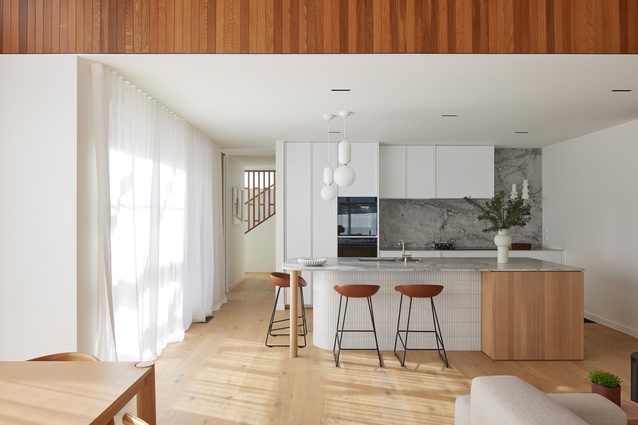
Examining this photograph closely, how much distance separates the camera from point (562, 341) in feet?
15.8

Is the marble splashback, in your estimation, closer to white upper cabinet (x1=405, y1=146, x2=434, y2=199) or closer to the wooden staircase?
white upper cabinet (x1=405, y1=146, x2=434, y2=199)

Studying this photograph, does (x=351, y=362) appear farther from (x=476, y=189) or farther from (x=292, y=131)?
(x=476, y=189)

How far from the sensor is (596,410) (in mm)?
2104

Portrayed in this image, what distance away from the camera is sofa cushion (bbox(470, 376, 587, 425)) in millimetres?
1670

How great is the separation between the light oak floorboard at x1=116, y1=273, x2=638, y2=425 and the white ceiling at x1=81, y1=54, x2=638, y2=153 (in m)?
2.54

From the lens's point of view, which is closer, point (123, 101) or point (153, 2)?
point (153, 2)

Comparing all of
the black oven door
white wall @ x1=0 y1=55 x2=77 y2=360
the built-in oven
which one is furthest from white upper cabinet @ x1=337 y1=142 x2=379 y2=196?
white wall @ x1=0 y1=55 x2=77 y2=360

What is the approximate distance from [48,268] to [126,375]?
5.32 feet

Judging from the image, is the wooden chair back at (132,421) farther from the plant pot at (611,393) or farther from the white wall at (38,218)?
the plant pot at (611,393)

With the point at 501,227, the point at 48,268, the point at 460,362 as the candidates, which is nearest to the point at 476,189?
the point at 501,227

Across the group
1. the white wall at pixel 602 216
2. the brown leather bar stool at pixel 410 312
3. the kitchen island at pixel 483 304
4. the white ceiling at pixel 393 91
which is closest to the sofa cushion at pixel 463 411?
the brown leather bar stool at pixel 410 312

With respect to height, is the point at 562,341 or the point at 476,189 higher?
the point at 476,189

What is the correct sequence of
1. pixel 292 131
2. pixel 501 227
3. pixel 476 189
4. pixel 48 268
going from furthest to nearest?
pixel 476 189 < pixel 292 131 < pixel 501 227 < pixel 48 268

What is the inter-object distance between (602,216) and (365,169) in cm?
326
